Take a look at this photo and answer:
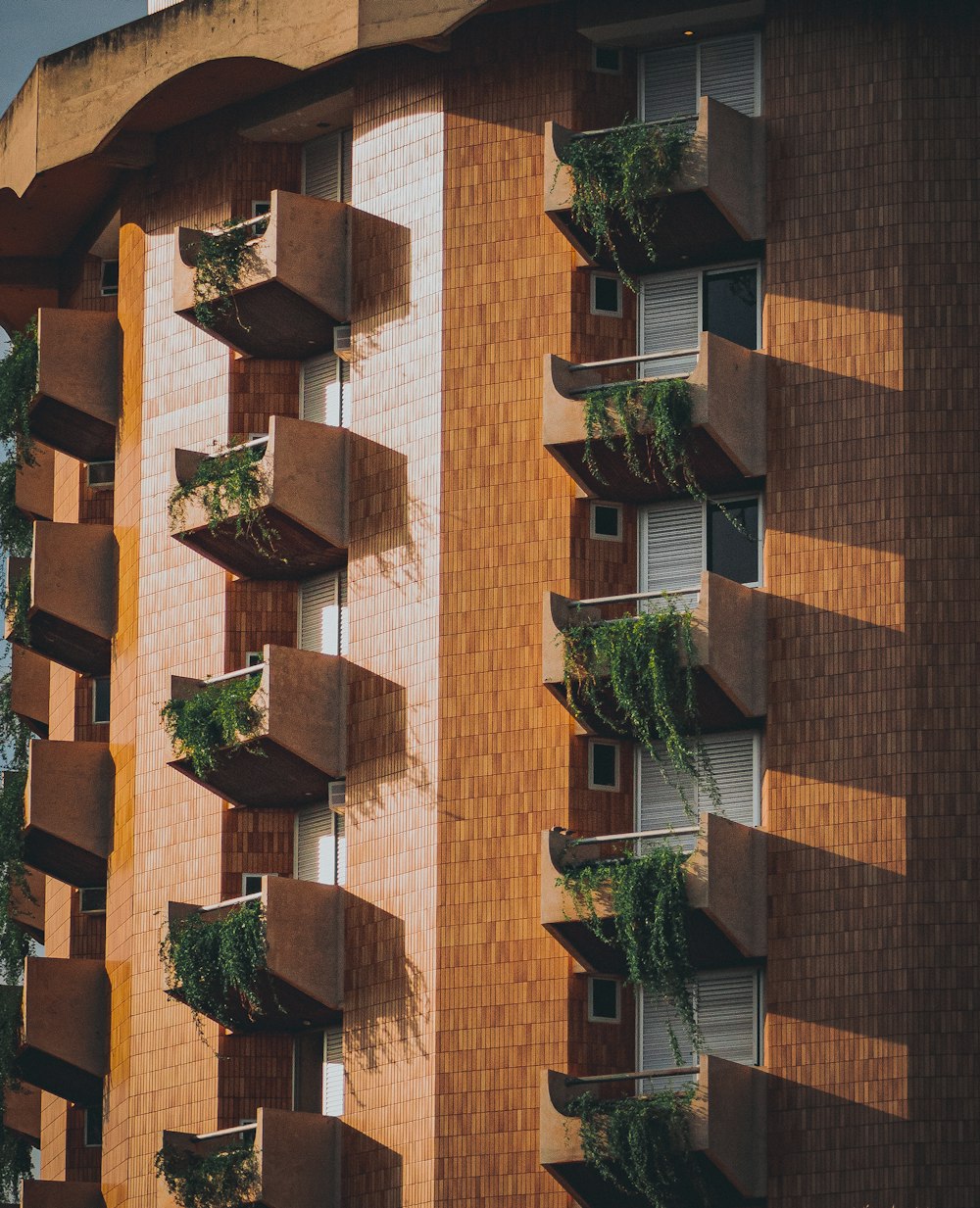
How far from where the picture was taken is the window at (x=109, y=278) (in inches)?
2144

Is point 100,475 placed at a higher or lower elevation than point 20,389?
lower

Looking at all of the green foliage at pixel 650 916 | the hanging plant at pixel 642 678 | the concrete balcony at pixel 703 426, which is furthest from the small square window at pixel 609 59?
the green foliage at pixel 650 916

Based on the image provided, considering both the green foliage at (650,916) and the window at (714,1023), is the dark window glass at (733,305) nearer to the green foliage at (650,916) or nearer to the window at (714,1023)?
the green foliage at (650,916)

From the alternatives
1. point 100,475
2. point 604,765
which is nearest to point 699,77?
point 604,765

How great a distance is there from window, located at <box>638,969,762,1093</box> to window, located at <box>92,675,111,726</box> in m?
13.9

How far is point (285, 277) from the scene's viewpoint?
47.2 metres

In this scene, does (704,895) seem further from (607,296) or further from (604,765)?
(607,296)

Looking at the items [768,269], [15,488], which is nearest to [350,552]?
[768,269]

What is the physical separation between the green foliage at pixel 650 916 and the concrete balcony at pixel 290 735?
528 centimetres

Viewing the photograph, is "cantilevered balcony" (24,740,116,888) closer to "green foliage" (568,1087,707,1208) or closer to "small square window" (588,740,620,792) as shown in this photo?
"small square window" (588,740,620,792)

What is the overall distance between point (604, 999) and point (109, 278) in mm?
18040

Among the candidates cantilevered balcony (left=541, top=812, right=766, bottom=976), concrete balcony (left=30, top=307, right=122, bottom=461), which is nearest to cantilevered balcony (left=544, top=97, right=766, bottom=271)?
cantilevered balcony (left=541, top=812, right=766, bottom=976)

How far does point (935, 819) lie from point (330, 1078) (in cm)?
1018

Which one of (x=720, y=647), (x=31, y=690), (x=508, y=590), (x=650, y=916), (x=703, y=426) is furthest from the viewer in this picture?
(x=31, y=690)
